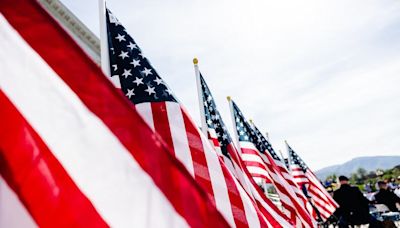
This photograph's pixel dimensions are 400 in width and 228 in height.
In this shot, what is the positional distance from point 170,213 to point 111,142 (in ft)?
1.50

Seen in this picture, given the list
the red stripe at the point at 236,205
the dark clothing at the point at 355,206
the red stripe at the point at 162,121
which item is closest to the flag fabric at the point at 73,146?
the red stripe at the point at 236,205

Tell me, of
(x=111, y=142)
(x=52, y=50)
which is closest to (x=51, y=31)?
(x=52, y=50)

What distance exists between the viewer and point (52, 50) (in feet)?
6.47

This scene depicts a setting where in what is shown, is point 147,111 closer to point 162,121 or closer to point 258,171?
point 162,121

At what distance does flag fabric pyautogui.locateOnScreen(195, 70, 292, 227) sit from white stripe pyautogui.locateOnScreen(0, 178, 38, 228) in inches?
162

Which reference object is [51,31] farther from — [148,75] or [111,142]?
[148,75]

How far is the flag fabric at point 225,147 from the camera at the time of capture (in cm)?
570

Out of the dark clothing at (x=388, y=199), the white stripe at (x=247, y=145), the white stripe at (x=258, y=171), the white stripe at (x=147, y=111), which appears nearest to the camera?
the white stripe at (x=147, y=111)

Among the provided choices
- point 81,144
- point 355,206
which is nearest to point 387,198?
point 355,206

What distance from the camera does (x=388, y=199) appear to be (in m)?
12.6

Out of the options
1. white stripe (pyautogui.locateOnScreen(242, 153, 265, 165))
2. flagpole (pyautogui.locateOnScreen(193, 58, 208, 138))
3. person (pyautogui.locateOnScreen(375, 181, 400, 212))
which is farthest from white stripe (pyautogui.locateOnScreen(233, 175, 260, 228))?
person (pyautogui.locateOnScreen(375, 181, 400, 212))

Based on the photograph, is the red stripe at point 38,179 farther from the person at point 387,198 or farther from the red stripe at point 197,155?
the person at point 387,198

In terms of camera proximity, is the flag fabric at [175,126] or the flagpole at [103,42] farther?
the flagpole at [103,42]

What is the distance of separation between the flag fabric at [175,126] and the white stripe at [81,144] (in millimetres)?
1490
